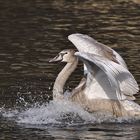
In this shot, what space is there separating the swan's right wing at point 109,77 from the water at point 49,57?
0.45 meters

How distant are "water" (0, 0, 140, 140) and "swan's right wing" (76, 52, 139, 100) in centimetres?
45

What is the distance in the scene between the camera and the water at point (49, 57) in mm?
12266

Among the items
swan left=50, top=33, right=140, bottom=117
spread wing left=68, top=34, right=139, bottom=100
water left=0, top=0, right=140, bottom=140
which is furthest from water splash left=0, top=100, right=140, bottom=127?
spread wing left=68, top=34, right=139, bottom=100

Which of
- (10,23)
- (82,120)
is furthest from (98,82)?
(10,23)

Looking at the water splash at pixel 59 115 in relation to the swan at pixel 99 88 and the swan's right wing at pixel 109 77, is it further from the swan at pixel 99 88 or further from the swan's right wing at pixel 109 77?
the swan's right wing at pixel 109 77

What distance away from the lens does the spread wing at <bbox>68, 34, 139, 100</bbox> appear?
12.0 metres

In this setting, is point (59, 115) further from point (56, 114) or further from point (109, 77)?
point (109, 77)

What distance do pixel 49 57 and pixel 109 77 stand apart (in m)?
5.76

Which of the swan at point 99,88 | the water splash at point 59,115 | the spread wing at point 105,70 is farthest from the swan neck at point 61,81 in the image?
the spread wing at point 105,70

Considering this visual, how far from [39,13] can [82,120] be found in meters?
13.7

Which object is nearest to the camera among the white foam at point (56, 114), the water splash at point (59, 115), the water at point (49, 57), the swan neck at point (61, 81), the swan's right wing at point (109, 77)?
the swan's right wing at point (109, 77)

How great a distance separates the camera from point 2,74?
1570cm

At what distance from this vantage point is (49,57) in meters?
17.8

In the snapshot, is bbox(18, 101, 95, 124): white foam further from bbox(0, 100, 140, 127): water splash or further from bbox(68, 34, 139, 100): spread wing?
bbox(68, 34, 139, 100): spread wing
